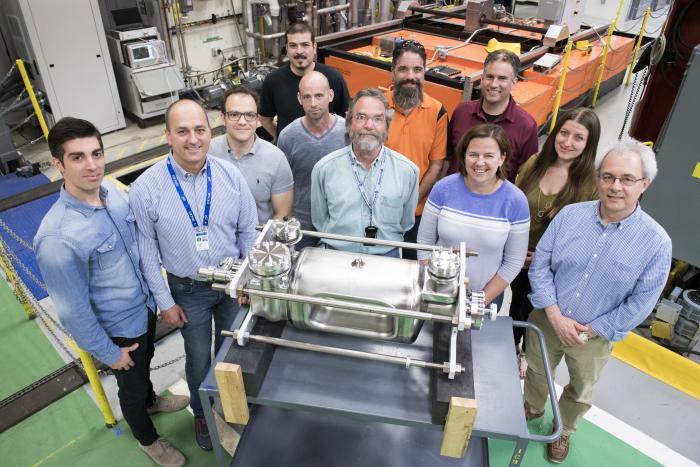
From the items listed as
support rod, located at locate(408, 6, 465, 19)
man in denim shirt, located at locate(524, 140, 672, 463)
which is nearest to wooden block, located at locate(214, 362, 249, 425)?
man in denim shirt, located at locate(524, 140, 672, 463)

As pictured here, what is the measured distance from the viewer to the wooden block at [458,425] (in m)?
1.24

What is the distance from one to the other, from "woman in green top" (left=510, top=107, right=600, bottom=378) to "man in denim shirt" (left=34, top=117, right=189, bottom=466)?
179cm

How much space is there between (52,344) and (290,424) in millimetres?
2164

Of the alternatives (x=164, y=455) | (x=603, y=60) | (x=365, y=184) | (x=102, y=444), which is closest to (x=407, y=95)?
(x=365, y=184)

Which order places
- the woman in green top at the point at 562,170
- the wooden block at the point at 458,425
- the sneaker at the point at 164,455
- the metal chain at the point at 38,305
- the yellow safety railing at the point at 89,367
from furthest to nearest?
the metal chain at the point at 38,305
the sneaker at the point at 164,455
the yellow safety railing at the point at 89,367
the woman in green top at the point at 562,170
the wooden block at the point at 458,425

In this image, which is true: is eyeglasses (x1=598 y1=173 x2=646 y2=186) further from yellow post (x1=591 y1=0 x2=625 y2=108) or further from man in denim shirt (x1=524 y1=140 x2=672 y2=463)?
yellow post (x1=591 y1=0 x2=625 y2=108)

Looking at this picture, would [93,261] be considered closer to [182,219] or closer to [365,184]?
[182,219]

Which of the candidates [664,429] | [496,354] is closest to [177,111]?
[496,354]

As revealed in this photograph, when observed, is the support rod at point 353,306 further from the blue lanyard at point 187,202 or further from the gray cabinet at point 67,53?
the gray cabinet at point 67,53

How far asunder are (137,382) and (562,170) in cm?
215

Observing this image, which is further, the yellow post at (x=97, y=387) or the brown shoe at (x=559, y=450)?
the brown shoe at (x=559, y=450)

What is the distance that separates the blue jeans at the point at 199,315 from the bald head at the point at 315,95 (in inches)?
40.6

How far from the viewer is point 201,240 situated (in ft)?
6.28

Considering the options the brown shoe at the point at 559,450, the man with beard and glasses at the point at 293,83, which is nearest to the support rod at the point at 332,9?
the man with beard and glasses at the point at 293,83
